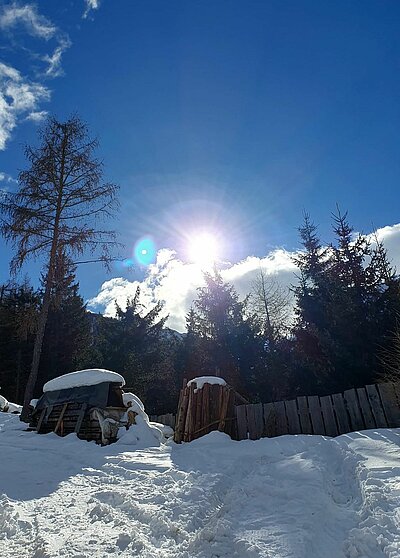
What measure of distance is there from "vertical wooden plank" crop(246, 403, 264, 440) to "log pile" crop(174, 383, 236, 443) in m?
0.49

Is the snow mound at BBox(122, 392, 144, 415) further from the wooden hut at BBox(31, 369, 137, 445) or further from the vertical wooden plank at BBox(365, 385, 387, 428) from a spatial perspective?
the vertical wooden plank at BBox(365, 385, 387, 428)

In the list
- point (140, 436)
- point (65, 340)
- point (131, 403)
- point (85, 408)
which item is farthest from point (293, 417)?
point (65, 340)

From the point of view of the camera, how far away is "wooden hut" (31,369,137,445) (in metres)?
9.25

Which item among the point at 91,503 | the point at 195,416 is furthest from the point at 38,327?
the point at 91,503

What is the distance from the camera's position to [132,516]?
11.5 feet

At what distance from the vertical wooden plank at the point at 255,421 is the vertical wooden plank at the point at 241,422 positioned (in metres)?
0.13

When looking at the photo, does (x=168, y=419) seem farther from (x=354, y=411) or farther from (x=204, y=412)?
(x=354, y=411)

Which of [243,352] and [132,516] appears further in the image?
[243,352]

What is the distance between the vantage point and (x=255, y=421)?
9578mm

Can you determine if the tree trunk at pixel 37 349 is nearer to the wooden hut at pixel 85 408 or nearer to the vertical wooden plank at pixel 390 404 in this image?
the wooden hut at pixel 85 408

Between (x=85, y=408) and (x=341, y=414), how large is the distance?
6.37 metres

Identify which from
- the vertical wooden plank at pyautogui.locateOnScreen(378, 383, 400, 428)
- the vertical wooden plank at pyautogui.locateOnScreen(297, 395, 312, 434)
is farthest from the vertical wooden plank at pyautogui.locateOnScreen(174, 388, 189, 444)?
the vertical wooden plank at pyautogui.locateOnScreen(378, 383, 400, 428)

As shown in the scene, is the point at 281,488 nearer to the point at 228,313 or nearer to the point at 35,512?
the point at 35,512

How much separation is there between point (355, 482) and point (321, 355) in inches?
368
